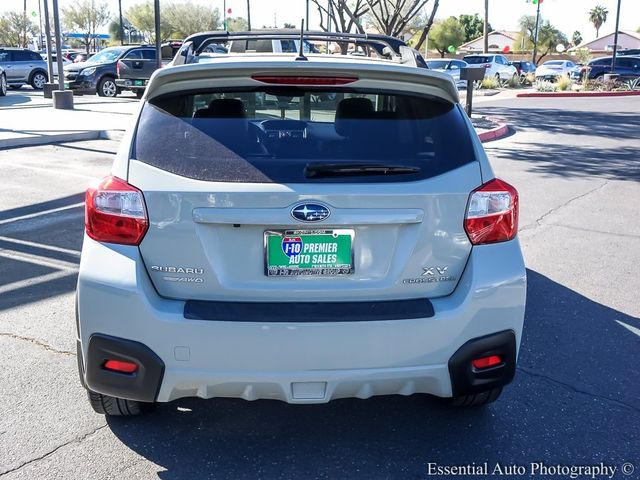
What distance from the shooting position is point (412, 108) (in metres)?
3.12

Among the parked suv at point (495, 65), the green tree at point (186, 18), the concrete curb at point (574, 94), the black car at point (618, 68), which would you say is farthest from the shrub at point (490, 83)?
the green tree at point (186, 18)

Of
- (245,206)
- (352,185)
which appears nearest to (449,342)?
(352,185)

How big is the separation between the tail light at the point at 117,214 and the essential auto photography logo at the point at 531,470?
1.70 meters

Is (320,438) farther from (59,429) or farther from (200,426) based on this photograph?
(59,429)

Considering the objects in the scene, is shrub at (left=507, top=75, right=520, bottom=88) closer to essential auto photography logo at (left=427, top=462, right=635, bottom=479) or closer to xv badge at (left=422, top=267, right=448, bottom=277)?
essential auto photography logo at (left=427, top=462, right=635, bottom=479)

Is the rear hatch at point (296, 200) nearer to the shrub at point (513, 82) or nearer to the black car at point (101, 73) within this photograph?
the black car at point (101, 73)

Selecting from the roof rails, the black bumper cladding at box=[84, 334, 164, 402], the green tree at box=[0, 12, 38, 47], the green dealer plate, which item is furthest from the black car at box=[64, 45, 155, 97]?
the green tree at box=[0, 12, 38, 47]

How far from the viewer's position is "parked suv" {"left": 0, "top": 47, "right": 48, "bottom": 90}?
27453 millimetres

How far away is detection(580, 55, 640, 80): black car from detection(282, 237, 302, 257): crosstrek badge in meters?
35.8

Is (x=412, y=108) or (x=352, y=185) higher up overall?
(x=412, y=108)

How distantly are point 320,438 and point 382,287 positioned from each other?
930mm

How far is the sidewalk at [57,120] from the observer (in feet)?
44.1

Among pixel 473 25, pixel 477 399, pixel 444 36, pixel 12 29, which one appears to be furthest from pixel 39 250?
pixel 473 25

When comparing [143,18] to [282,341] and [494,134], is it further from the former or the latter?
[282,341]
